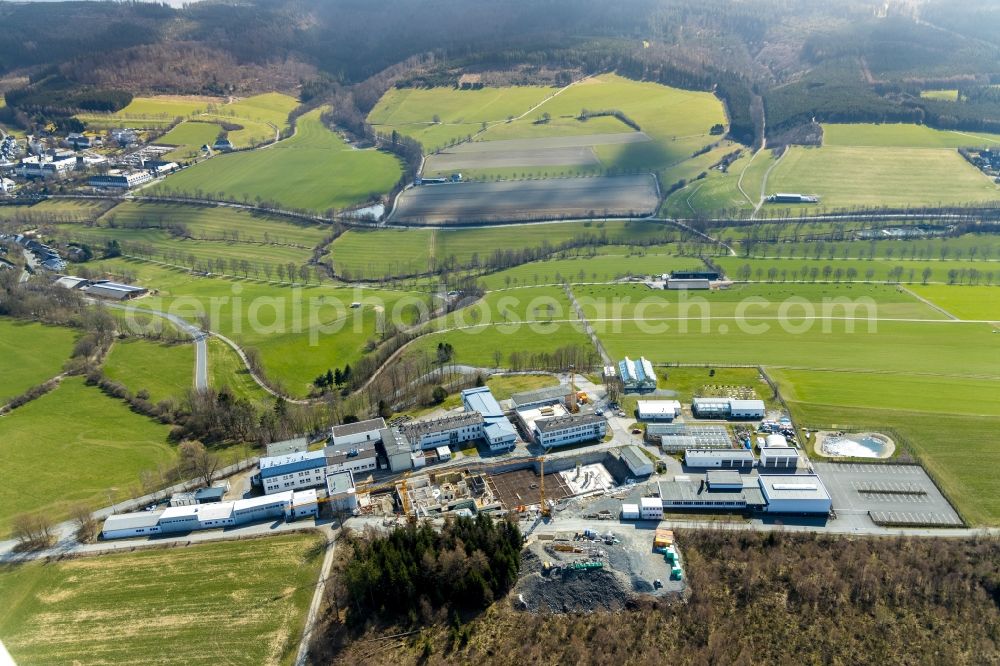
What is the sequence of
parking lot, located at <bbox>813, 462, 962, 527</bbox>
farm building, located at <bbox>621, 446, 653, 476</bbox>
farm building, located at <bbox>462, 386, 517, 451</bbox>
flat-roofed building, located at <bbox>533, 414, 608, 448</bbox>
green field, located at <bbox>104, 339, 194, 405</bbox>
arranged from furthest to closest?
green field, located at <bbox>104, 339, 194, 405</bbox>, farm building, located at <bbox>462, 386, 517, 451</bbox>, flat-roofed building, located at <bbox>533, 414, 608, 448</bbox>, farm building, located at <bbox>621, 446, 653, 476</bbox>, parking lot, located at <bbox>813, 462, 962, 527</bbox>

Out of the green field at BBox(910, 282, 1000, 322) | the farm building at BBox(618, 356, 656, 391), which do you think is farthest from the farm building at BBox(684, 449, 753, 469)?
the green field at BBox(910, 282, 1000, 322)

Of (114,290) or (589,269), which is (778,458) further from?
(114,290)

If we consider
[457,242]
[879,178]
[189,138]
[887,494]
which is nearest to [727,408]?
[887,494]

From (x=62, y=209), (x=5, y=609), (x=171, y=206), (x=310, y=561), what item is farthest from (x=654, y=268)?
(x=62, y=209)

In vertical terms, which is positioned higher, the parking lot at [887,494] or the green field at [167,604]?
the green field at [167,604]

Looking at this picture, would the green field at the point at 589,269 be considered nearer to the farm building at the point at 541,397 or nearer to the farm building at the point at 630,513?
the farm building at the point at 541,397

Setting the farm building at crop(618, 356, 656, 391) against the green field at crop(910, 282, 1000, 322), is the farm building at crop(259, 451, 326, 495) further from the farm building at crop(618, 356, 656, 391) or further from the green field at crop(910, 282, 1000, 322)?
the green field at crop(910, 282, 1000, 322)

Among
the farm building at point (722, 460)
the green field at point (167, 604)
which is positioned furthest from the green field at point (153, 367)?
the farm building at point (722, 460)
